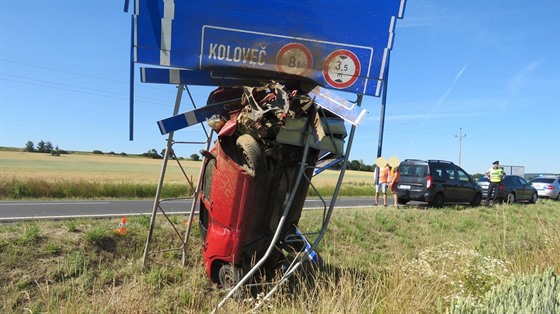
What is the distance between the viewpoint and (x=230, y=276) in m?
4.71

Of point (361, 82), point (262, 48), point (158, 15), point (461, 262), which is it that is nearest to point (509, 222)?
point (461, 262)

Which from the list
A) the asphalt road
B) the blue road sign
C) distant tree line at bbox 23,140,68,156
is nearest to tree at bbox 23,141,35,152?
distant tree line at bbox 23,140,68,156

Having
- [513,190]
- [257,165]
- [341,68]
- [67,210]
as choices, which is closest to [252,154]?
[257,165]

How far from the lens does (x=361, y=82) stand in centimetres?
497

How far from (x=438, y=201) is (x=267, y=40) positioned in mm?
12840

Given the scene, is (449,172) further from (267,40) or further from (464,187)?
(267,40)

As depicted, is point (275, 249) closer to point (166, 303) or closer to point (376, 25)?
point (166, 303)

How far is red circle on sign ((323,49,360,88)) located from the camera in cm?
492

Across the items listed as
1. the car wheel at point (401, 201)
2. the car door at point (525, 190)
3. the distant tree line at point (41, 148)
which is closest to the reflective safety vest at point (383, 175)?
the car wheel at point (401, 201)

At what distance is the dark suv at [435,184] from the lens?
15609 millimetres

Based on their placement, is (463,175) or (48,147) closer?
Answer: (463,175)

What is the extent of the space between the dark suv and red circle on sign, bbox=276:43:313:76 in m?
11.9

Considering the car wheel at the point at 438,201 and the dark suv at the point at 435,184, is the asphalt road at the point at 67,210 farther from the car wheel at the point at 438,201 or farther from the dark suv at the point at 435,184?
the car wheel at the point at 438,201

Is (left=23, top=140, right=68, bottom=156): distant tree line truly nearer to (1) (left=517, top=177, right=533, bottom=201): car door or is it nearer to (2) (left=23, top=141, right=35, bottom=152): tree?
(2) (left=23, top=141, right=35, bottom=152): tree
